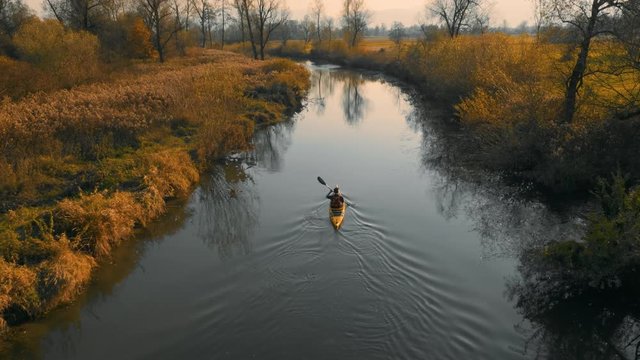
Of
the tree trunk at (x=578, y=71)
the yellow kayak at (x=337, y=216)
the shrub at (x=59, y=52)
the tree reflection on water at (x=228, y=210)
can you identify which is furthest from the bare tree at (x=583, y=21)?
the shrub at (x=59, y=52)

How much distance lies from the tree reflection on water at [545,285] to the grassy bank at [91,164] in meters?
11.8

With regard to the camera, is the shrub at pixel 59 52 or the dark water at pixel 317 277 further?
the shrub at pixel 59 52

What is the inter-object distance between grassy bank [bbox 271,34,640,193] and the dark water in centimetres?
200

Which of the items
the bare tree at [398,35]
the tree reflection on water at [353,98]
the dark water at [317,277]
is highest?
the bare tree at [398,35]

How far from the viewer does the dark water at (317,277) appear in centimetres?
1042

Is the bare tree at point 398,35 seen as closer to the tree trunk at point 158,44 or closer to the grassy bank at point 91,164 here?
the tree trunk at point 158,44

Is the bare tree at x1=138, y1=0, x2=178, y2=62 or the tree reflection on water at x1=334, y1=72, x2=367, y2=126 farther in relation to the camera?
the bare tree at x1=138, y1=0, x2=178, y2=62

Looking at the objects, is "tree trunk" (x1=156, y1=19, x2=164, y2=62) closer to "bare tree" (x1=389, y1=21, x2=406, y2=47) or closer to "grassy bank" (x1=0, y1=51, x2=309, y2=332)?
"grassy bank" (x1=0, y1=51, x2=309, y2=332)

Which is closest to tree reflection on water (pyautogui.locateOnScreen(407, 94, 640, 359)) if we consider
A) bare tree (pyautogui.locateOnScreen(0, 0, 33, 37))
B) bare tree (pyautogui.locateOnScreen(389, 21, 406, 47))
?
bare tree (pyautogui.locateOnScreen(0, 0, 33, 37))

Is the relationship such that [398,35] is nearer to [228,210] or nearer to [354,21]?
[354,21]

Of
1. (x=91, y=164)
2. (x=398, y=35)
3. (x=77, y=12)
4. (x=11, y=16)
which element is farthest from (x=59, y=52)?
(x=398, y=35)

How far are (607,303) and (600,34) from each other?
1248cm

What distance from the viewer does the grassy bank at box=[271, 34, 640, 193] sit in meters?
17.8

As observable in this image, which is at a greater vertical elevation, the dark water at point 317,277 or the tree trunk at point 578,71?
the tree trunk at point 578,71
